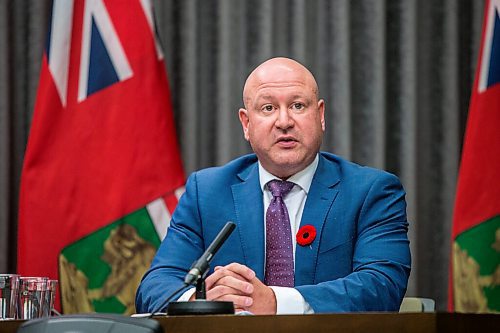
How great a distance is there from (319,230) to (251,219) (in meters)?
0.22

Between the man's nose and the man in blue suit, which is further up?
the man's nose

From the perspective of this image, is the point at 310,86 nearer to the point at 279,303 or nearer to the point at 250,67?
the point at 279,303

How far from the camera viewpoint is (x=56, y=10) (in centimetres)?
382

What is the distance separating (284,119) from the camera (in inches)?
114

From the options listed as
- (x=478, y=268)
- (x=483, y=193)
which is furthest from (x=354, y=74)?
(x=478, y=268)

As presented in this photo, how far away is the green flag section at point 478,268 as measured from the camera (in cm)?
369

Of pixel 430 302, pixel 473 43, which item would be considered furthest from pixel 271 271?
pixel 473 43

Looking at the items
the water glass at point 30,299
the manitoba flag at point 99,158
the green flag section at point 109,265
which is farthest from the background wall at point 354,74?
the water glass at point 30,299

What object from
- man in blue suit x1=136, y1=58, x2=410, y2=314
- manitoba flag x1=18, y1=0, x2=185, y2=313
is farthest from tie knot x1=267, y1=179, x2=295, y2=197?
manitoba flag x1=18, y1=0, x2=185, y2=313

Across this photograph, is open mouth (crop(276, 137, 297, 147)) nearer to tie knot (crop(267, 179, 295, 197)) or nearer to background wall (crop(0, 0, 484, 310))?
tie knot (crop(267, 179, 295, 197))

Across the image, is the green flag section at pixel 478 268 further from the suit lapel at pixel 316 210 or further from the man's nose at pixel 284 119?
the man's nose at pixel 284 119

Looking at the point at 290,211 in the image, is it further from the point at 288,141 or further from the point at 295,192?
the point at 288,141

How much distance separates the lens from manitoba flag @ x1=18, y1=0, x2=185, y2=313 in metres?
3.74

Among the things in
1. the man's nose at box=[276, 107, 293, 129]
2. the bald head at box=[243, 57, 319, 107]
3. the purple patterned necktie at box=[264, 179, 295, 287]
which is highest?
the bald head at box=[243, 57, 319, 107]
